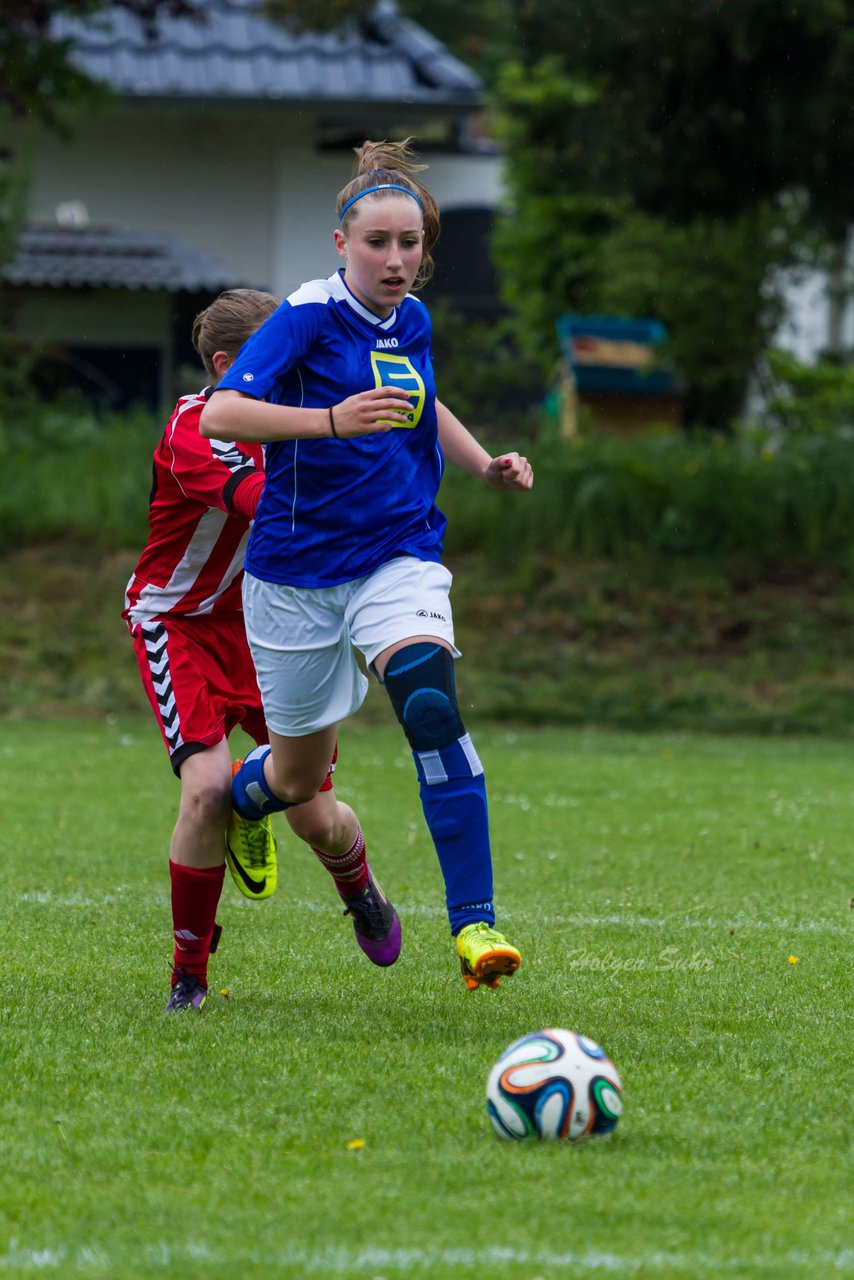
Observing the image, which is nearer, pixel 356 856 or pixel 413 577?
pixel 413 577

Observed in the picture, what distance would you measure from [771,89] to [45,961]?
1032 cm

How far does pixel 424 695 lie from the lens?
4.35m

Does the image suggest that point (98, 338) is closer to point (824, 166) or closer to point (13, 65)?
point (13, 65)

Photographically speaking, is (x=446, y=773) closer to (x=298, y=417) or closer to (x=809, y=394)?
(x=298, y=417)

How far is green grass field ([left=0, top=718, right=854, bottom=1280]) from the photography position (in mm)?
2953

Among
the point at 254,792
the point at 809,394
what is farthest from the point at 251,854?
the point at 809,394

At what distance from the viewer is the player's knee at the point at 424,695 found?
4.35m

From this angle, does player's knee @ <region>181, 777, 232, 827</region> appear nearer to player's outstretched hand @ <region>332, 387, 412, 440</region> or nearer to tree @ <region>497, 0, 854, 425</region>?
player's outstretched hand @ <region>332, 387, 412, 440</region>

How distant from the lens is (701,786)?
10.6 m

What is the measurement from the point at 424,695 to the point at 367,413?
0.69 metres

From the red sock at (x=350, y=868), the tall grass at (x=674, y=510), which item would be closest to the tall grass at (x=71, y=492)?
the tall grass at (x=674, y=510)

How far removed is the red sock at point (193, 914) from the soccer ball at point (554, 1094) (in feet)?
4.83

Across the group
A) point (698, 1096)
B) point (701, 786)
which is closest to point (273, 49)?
point (701, 786)

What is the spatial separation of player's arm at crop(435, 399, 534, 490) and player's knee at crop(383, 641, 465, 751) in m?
0.62
